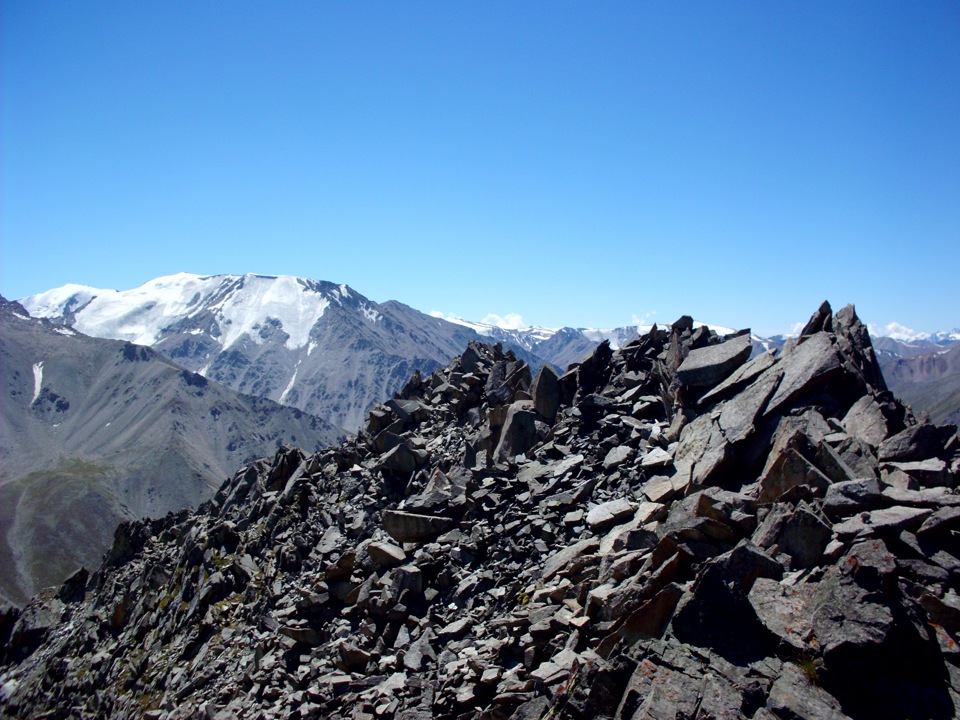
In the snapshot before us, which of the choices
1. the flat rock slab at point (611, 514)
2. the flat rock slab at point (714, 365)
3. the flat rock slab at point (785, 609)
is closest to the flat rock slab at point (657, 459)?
the flat rock slab at point (611, 514)

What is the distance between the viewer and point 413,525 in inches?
1117

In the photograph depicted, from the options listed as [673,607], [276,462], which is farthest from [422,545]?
[276,462]

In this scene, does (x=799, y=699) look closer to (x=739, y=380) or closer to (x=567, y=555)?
(x=567, y=555)

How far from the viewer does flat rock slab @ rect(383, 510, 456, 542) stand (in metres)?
27.9

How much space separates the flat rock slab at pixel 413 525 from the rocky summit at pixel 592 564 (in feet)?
0.36

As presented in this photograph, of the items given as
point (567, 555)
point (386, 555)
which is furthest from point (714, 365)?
point (386, 555)

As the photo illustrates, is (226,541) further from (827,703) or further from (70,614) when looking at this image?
(827,703)

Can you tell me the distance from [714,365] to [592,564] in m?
Result: 12.5

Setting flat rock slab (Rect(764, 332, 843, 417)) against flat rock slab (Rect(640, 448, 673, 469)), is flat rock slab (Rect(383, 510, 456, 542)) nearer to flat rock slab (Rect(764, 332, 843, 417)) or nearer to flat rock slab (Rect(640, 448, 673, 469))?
flat rock slab (Rect(640, 448, 673, 469))

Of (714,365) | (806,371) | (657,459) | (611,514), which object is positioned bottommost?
(611,514)

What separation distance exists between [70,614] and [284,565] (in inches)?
1589

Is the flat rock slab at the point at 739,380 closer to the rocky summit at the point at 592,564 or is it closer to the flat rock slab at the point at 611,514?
the rocky summit at the point at 592,564

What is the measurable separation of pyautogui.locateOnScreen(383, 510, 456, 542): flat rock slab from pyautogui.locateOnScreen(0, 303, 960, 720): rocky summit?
111mm

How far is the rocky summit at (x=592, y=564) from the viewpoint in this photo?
12.5 m
